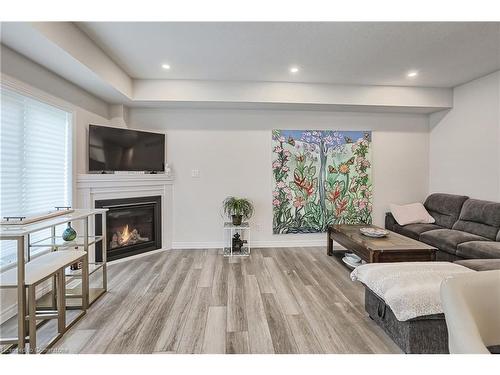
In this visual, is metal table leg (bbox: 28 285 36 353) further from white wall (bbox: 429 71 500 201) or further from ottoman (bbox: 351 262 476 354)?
white wall (bbox: 429 71 500 201)

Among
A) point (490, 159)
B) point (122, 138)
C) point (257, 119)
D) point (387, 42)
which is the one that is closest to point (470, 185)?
point (490, 159)

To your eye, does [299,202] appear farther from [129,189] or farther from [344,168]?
[129,189]

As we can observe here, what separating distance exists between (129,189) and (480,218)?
15.8 ft

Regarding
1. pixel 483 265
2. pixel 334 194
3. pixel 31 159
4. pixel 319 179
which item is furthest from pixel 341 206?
pixel 31 159

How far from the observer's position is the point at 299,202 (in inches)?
169

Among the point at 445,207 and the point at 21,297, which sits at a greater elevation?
the point at 445,207

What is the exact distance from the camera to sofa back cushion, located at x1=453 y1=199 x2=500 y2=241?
123 inches

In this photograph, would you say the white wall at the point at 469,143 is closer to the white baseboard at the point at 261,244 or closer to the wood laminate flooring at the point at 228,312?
the white baseboard at the point at 261,244

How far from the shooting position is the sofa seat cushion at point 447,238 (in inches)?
119

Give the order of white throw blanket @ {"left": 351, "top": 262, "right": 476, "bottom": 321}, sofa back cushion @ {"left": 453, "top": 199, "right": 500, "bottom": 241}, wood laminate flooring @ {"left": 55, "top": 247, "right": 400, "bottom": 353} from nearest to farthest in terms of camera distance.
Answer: white throw blanket @ {"left": 351, "top": 262, "right": 476, "bottom": 321}, wood laminate flooring @ {"left": 55, "top": 247, "right": 400, "bottom": 353}, sofa back cushion @ {"left": 453, "top": 199, "right": 500, "bottom": 241}

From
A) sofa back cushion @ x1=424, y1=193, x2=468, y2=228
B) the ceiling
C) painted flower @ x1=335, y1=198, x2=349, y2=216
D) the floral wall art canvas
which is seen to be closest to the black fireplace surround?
the ceiling

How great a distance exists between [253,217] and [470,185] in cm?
339

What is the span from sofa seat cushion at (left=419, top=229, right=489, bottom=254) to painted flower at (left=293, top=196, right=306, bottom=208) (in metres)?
1.73

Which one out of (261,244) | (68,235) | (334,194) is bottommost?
(261,244)
